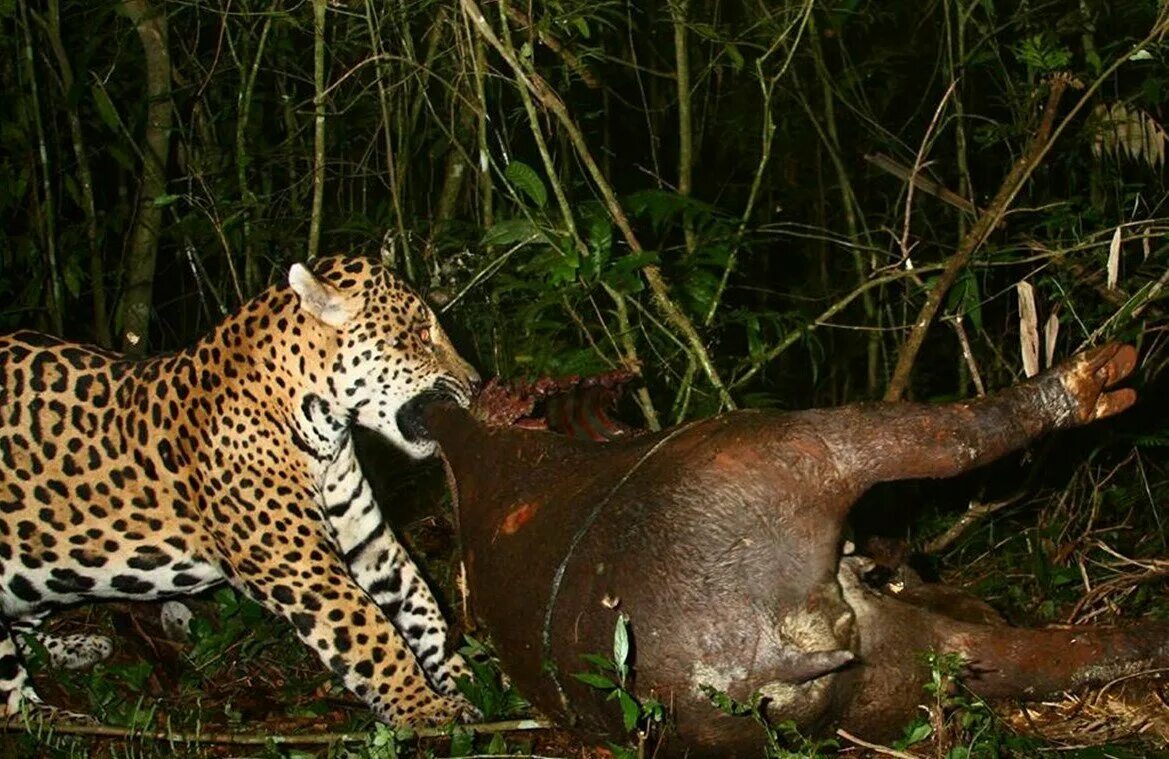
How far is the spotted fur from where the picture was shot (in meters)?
4.49

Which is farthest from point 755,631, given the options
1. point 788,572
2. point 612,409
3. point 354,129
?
point 354,129

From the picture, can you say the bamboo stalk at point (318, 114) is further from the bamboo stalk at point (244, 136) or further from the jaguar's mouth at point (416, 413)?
the jaguar's mouth at point (416, 413)

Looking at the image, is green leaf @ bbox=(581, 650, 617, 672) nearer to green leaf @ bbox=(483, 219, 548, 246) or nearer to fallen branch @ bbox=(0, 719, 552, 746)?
fallen branch @ bbox=(0, 719, 552, 746)

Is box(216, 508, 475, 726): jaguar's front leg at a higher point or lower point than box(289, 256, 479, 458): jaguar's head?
lower

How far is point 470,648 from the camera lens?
4.68 meters

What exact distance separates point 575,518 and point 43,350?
2.46m

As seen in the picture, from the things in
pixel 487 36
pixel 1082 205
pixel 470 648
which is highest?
pixel 487 36

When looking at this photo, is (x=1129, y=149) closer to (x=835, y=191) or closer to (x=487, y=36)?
(x=487, y=36)

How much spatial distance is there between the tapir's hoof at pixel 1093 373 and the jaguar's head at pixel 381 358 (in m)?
2.05

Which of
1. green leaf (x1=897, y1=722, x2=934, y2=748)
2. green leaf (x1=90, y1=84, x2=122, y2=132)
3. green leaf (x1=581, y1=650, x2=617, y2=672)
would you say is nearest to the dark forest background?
green leaf (x1=90, y1=84, x2=122, y2=132)

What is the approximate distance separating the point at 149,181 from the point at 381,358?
95.6 inches

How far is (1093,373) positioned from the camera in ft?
10.7

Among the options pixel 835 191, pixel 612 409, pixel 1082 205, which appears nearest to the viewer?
pixel 612 409

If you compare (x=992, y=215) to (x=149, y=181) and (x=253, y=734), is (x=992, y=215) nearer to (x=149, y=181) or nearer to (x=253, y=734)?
(x=253, y=734)
